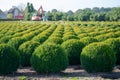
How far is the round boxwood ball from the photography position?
467 inches

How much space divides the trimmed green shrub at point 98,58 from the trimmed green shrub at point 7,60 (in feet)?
9.06

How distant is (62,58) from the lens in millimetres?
12078

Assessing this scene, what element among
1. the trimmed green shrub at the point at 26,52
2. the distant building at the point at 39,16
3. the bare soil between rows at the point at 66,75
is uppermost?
the trimmed green shrub at the point at 26,52

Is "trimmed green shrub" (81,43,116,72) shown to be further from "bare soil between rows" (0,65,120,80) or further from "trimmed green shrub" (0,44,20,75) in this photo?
"trimmed green shrub" (0,44,20,75)

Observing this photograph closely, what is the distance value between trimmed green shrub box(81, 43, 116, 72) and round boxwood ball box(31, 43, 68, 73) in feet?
3.10

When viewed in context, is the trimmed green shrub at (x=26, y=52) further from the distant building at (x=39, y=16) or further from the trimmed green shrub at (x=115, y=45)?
the distant building at (x=39, y=16)

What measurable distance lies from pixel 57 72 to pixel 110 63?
2.08 m

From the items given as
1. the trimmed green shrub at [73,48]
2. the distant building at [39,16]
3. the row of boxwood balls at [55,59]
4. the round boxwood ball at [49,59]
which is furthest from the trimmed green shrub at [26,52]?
the distant building at [39,16]

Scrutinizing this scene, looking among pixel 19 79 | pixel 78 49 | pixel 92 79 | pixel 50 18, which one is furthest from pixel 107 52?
pixel 50 18

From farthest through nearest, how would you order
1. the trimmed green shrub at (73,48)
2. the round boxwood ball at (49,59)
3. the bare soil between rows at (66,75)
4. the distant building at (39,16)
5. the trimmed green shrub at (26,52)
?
the distant building at (39,16) → the trimmed green shrub at (73,48) → the trimmed green shrub at (26,52) → the round boxwood ball at (49,59) → the bare soil between rows at (66,75)

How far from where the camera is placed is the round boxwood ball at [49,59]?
38.9ft

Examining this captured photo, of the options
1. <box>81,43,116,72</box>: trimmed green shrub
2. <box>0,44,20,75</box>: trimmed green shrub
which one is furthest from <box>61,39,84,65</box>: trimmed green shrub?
<box>0,44,20,75</box>: trimmed green shrub

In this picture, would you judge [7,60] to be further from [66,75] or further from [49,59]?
[66,75]

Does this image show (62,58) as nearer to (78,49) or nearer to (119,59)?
(78,49)
